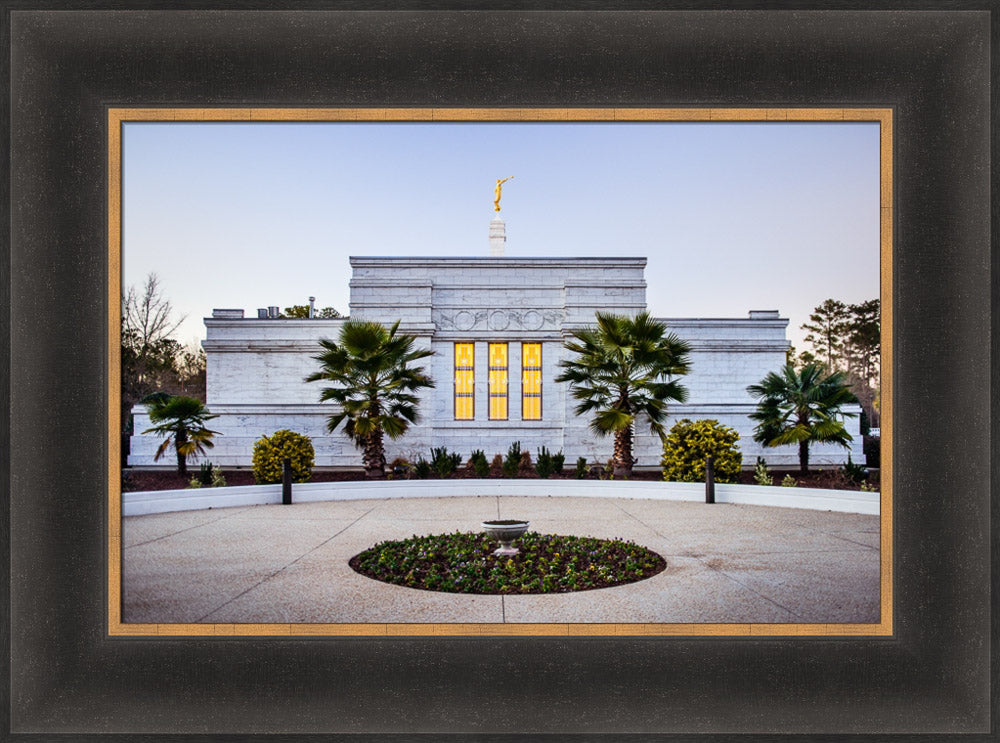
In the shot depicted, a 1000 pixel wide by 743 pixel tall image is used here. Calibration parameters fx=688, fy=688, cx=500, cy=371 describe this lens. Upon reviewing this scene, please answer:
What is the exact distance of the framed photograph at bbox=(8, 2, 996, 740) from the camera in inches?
141

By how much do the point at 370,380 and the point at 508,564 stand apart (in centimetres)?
712

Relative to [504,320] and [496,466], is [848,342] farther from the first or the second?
[496,466]

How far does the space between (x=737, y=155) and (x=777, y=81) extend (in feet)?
27.3

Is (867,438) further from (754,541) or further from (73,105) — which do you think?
(73,105)

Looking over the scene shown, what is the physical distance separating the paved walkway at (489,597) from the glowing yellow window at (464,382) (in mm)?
5584

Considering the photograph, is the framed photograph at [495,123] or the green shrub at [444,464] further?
the green shrub at [444,464]

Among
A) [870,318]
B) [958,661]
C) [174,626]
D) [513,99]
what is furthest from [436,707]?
[870,318]

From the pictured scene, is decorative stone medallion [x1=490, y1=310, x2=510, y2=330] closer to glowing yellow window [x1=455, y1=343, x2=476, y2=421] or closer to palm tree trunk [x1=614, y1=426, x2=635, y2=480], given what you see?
glowing yellow window [x1=455, y1=343, x2=476, y2=421]

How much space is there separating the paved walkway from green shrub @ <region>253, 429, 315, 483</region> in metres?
1.52

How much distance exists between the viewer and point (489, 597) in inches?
215

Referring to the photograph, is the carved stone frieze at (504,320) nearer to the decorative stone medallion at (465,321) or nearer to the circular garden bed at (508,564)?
the decorative stone medallion at (465,321)

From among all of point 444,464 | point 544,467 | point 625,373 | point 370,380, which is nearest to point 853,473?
point 625,373

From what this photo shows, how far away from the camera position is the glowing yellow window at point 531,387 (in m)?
15.8

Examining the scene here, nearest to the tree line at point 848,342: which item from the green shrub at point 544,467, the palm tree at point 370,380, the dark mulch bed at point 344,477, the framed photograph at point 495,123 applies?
the dark mulch bed at point 344,477
